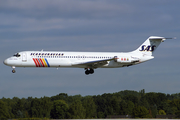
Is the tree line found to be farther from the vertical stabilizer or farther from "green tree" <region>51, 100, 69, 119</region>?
the vertical stabilizer

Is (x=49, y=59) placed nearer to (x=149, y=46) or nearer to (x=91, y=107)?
(x=149, y=46)

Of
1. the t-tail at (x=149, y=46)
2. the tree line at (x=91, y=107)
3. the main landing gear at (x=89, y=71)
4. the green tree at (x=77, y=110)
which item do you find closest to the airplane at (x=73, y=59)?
the main landing gear at (x=89, y=71)

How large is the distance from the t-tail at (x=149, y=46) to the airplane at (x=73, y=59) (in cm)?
250

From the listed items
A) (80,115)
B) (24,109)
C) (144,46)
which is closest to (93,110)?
(80,115)

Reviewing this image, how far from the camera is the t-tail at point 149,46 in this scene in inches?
2840

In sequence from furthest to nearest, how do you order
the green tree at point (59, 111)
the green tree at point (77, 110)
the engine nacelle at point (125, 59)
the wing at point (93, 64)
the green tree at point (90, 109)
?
1. the green tree at point (90, 109)
2. the green tree at point (59, 111)
3. the green tree at point (77, 110)
4. the engine nacelle at point (125, 59)
5. the wing at point (93, 64)

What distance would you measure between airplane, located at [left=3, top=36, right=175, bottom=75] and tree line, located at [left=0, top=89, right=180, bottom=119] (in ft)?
111

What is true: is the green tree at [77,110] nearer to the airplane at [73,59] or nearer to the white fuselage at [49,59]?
the airplane at [73,59]

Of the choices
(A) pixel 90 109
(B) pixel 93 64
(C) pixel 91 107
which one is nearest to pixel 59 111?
(A) pixel 90 109

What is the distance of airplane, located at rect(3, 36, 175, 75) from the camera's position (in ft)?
216

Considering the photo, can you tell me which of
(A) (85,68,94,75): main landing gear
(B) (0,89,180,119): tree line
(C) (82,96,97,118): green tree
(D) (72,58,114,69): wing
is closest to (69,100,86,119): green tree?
(B) (0,89,180,119): tree line

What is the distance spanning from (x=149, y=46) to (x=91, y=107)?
209 feet

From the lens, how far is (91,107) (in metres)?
132

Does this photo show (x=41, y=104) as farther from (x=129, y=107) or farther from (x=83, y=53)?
(x=83, y=53)
